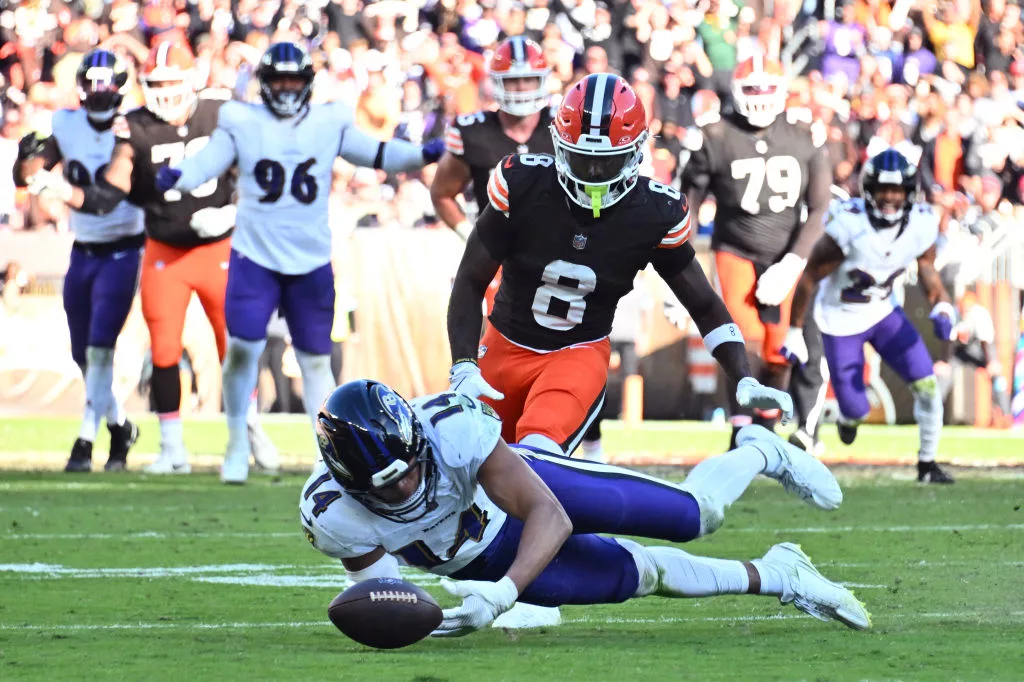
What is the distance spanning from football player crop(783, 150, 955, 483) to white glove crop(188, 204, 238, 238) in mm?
3097

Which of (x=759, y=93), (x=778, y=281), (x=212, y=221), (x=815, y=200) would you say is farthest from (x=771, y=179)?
(x=212, y=221)

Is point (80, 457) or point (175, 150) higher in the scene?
point (175, 150)

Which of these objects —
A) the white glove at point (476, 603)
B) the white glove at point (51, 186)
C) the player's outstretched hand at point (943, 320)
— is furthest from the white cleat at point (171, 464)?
the white glove at point (476, 603)

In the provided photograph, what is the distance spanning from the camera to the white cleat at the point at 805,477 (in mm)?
5441

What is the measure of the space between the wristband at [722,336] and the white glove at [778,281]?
453cm

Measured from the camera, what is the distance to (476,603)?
407 centimetres

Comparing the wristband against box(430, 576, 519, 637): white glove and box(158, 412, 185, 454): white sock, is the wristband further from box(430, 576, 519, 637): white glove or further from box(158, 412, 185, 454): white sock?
box(158, 412, 185, 454): white sock

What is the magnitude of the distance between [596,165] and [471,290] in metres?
0.59

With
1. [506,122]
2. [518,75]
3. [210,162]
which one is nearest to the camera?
[518,75]

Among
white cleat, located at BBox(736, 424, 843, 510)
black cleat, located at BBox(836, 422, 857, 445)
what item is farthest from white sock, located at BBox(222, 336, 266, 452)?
white cleat, located at BBox(736, 424, 843, 510)

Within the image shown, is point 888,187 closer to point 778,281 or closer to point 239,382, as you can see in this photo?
point 778,281

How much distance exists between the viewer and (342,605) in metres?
4.22

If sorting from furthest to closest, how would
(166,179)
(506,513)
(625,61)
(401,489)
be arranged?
1. (625,61)
2. (166,179)
3. (506,513)
4. (401,489)

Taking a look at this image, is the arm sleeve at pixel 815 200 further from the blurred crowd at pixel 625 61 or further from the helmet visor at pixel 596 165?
the helmet visor at pixel 596 165
